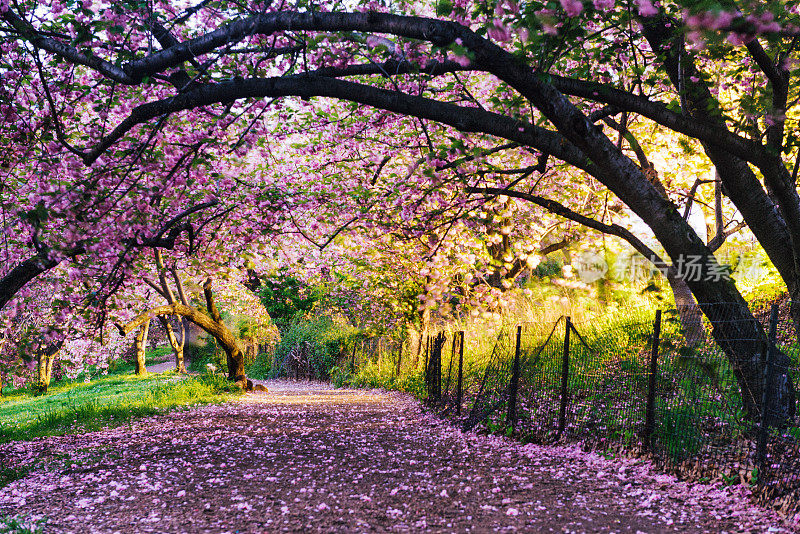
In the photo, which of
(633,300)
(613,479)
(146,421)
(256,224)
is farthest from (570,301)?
(146,421)

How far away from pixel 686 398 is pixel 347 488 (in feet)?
10.6

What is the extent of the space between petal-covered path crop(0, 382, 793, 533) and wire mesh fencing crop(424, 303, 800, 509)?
0.31 m

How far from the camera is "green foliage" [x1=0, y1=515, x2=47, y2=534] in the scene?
3.71m

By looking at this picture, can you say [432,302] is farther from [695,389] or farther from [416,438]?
[695,389]

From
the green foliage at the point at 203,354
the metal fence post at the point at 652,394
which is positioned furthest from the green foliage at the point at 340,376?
the metal fence post at the point at 652,394

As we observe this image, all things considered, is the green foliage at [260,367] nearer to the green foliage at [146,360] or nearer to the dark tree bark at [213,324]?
the green foliage at [146,360]

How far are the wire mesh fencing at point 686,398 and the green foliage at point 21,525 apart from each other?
4969 millimetres

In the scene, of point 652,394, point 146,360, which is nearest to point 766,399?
point 652,394

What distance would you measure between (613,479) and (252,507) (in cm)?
311

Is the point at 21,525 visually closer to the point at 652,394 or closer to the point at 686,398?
the point at 652,394

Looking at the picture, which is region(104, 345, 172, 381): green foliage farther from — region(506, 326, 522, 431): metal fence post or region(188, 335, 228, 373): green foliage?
region(506, 326, 522, 431): metal fence post

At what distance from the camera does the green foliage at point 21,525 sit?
371cm

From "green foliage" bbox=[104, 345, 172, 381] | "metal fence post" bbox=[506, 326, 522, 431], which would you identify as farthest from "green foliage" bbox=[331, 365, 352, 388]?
"green foliage" bbox=[104, 345, 172, 381]

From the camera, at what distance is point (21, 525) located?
12.8 ft
